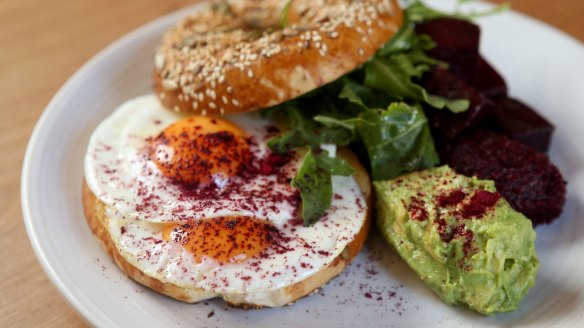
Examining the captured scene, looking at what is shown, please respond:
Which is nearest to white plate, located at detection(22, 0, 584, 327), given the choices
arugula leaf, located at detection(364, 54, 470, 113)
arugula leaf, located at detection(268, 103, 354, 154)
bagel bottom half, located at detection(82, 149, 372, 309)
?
bagel bottom half, located at detection(82, 149, 372, 309)

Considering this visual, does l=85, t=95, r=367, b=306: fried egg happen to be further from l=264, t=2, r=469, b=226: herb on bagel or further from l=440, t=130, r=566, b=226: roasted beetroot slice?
l=440, t=130, r=566, b=226: roasted beetroot slice

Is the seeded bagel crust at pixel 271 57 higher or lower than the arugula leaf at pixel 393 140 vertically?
higher

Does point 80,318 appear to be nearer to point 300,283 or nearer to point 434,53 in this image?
point 300,283

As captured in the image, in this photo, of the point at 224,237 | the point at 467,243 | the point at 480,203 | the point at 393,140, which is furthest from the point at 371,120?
the point at 224,237

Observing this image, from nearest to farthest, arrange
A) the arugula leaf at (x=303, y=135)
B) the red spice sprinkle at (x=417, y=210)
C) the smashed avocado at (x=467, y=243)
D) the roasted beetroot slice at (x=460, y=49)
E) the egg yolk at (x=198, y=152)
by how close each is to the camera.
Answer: the smashed avocado at (x=467, y=243), the red spice sprinkle at (x=417, y=210), the egg yolk at (x=198, y=152), the arugula leaf at (x=303, y=135), the roasted beetroot slice at (x=460, y=49)

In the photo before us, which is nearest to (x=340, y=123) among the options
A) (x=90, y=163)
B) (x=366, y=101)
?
(x=366, y=101)

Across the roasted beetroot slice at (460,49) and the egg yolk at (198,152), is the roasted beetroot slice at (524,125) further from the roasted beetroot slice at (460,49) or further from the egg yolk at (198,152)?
the egg yolk at (198,152)

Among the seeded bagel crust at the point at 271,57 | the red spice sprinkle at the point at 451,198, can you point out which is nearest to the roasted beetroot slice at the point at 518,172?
the red spice sprinkle at the point at 451,198
